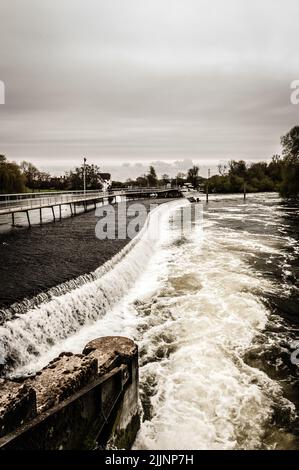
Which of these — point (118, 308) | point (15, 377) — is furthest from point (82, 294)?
point (15, 377)

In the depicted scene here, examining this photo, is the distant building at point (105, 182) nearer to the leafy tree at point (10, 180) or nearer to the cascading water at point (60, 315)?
the leafy tree at point (10, 180)

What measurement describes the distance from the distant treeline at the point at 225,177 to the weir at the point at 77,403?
50.3 m

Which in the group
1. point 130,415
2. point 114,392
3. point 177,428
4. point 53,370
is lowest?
point 177,428

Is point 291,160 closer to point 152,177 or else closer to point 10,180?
point 10,180

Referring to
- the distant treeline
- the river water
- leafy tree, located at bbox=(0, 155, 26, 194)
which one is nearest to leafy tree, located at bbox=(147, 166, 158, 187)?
the distant treeline

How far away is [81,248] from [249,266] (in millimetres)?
8433

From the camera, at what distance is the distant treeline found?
50.3 meters

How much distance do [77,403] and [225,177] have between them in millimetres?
121295

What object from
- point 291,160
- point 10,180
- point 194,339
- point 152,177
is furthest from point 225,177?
point 194,339

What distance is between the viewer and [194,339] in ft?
27.1

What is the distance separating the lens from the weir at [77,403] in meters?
3.20

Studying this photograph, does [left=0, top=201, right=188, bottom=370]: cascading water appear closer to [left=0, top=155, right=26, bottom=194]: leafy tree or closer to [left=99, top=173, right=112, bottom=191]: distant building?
[left=0, top=155, right=26, bottom=194]: leafy tree

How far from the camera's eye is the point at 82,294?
9.37 m

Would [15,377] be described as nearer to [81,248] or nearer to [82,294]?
[82,294]
